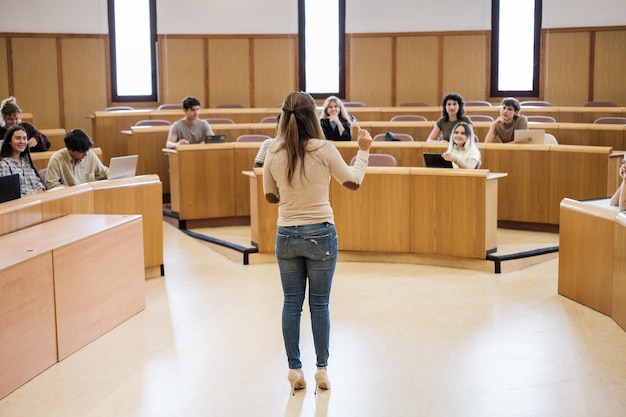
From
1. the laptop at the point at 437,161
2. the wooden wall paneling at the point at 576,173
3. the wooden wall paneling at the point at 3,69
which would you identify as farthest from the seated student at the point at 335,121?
the wooden wall paneling at the point at 3,69

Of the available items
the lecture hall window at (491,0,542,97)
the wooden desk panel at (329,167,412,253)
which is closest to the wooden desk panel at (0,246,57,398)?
the wooden desk panel at (329,167,412,253)

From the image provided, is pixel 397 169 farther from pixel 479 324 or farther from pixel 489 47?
pixel 489 47

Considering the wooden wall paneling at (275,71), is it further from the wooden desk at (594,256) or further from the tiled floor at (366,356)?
the wooden desk at (594,256)

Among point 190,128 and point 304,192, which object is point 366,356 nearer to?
point 304,192

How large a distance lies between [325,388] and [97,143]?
6.84 m

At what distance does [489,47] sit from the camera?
13133 millimetres

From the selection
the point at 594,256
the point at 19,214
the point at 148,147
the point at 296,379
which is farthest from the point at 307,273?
the point at 148,147

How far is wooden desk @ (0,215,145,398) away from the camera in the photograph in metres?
4.04

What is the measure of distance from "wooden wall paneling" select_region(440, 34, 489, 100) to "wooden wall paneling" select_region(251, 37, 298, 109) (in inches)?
94.8

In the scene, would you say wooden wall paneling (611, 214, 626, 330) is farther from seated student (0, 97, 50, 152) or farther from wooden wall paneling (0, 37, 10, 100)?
wooden wall paneling (0, 37, 10, 100)

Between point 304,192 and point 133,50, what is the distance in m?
10.2

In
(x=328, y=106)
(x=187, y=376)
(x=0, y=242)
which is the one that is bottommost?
(x=187, y=376)

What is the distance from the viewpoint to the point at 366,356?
4.55m

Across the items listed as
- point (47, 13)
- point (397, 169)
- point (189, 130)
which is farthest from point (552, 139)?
point (47, 13)
